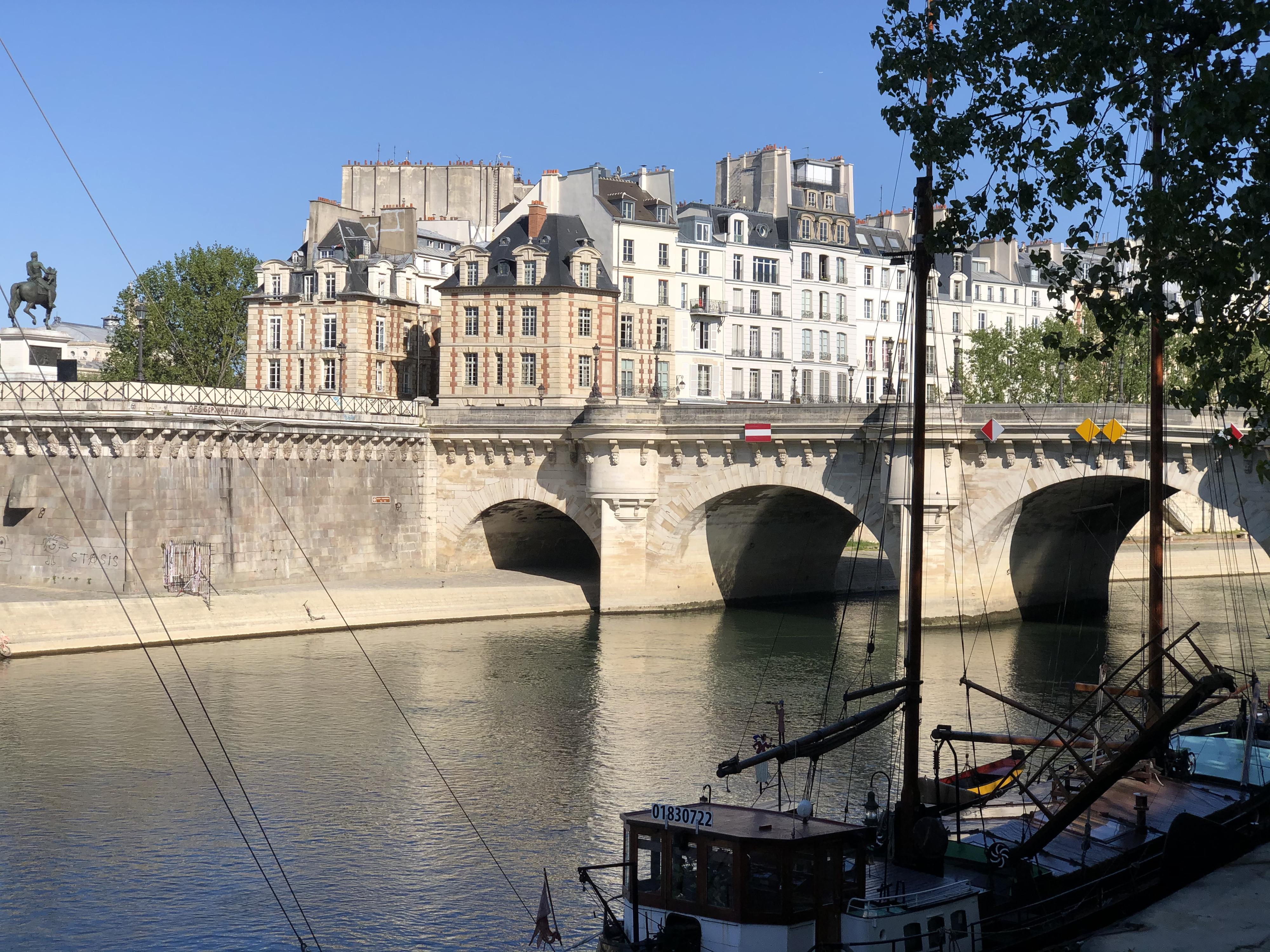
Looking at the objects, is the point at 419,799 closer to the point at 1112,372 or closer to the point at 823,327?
the point at 1112,372

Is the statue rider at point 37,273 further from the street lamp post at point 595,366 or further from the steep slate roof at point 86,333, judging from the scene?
the steep slate roof at point 86,333

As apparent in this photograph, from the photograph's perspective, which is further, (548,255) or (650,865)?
(548,255)

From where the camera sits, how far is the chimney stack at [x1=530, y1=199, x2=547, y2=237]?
62031 mm

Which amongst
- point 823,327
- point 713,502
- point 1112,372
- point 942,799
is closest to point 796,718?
point 942,799

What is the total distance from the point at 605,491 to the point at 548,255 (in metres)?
16.8

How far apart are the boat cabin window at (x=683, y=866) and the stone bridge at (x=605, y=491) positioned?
838 inches

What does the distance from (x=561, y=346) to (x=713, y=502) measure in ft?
49.2

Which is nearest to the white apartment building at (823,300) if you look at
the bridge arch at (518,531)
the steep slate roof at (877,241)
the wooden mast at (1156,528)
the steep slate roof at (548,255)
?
the steep slate roof at (877,241)

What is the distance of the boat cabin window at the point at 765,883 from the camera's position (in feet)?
51.1

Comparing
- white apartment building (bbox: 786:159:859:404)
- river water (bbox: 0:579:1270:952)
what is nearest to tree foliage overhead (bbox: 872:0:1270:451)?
river water (bbox: 0:579:1270:952)

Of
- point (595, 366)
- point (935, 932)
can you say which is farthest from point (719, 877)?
point (595, 366)

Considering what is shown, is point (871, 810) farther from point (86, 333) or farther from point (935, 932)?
point (86, 333)

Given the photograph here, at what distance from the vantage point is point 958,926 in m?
16.5

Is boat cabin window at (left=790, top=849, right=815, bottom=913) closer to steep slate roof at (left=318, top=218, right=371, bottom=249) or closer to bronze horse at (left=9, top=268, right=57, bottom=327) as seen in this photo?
bronze horse at (left=9, top=268, right=57, bottom=327)
